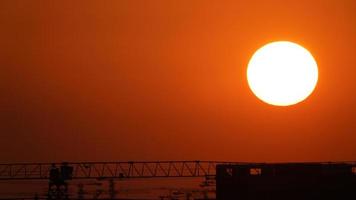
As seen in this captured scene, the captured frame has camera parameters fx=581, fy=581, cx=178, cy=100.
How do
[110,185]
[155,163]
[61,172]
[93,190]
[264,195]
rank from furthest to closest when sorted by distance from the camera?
1. [93,190]
2. [110,185]
3. [155,163]
4. [61,172]
5. [264,195]

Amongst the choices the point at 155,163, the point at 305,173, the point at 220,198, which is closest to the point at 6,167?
the point at 155,163

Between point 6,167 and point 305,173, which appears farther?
point 6,167

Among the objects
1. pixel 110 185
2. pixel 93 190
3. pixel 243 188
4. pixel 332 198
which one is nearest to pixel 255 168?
pixel 243 188

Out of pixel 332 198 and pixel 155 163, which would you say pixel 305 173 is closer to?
pixel 332 198

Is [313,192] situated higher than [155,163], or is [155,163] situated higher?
[155,163]

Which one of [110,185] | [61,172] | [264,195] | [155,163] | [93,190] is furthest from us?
[93,190]

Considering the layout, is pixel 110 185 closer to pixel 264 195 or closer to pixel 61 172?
pixel 61 172

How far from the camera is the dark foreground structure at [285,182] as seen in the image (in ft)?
121

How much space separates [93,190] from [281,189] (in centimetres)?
3153

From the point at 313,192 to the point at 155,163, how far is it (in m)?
18.6

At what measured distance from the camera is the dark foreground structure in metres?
36.8

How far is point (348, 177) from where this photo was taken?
123 feet

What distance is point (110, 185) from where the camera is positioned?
59.1 m

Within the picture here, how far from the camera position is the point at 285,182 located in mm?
37031
